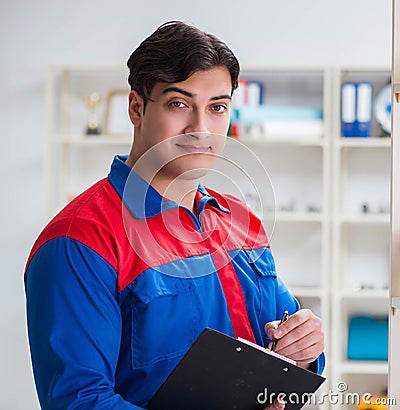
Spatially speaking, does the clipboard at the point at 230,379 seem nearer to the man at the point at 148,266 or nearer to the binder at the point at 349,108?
the man at the point at 148,266

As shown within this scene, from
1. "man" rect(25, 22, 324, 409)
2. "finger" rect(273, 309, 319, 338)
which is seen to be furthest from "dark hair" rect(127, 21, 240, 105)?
"finger" rect(273, 309, 319, 338)

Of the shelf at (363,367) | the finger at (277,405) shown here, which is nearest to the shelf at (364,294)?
the shelf at (363,367)

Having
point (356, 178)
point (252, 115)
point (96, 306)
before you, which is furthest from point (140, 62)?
point (356, 178)

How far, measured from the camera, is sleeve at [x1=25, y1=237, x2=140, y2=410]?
1221mm

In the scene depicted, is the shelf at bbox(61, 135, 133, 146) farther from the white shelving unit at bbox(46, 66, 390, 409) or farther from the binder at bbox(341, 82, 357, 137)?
the binder at bbox(341, 82, 357, 137)

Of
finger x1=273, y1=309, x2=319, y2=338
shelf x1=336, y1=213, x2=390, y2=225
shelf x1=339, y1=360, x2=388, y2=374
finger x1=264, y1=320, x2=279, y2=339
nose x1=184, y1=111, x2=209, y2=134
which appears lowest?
shelf x1=339, y1=360, x2=388, y2=374

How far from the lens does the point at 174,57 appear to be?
1.31 metres

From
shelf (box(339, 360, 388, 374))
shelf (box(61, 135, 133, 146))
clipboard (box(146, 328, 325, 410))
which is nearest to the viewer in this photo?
clipboard (box(146, 328, 325, 410))

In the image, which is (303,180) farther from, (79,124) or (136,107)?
(136,107)

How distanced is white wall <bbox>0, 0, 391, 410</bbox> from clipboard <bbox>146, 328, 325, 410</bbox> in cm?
313

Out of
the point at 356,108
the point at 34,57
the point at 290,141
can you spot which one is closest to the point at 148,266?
the point at 290,141

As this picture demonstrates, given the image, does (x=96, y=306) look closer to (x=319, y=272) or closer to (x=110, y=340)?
(x=110, y=340)

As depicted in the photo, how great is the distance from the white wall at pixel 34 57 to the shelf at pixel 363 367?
156 cm

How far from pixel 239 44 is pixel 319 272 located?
4.01ft
